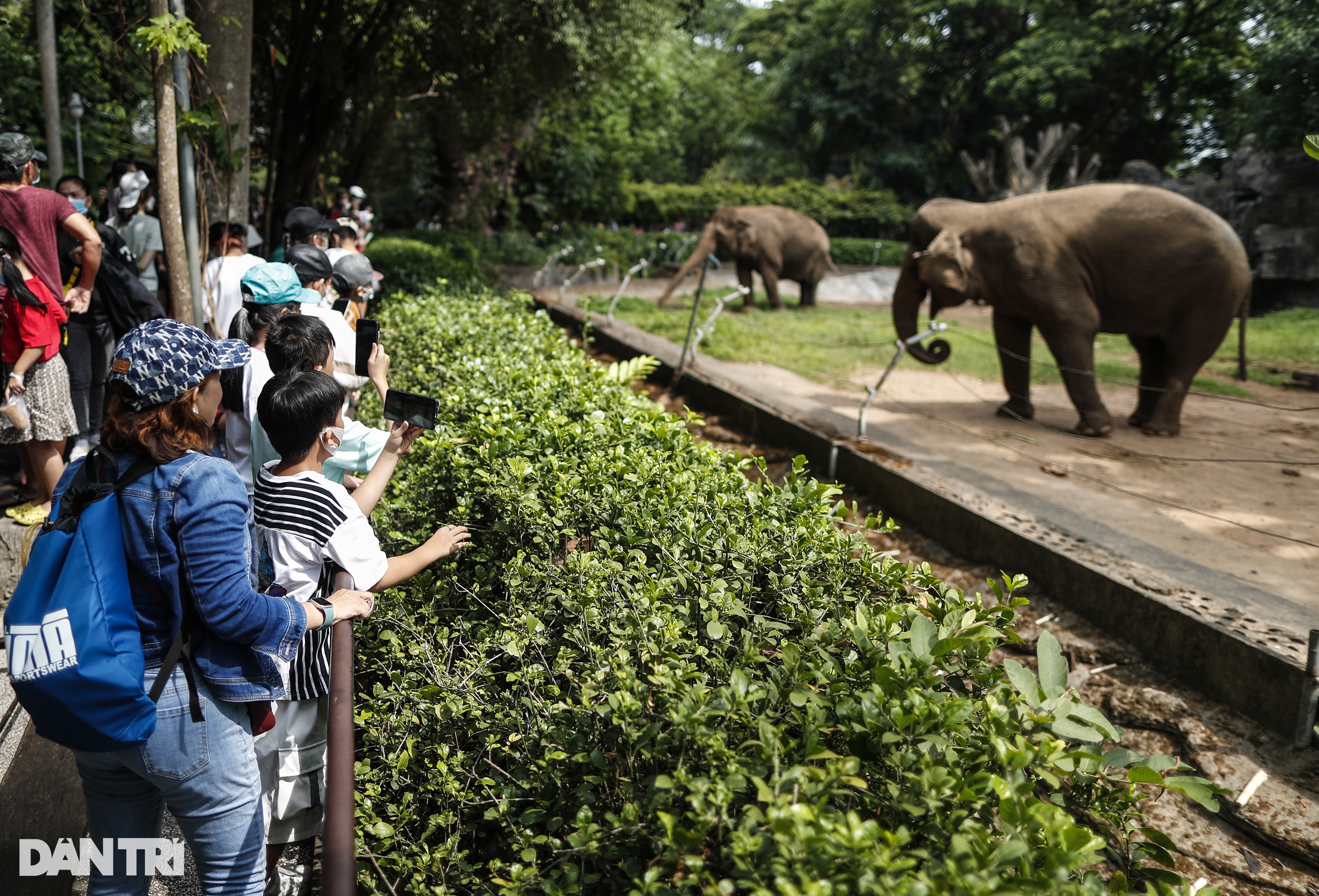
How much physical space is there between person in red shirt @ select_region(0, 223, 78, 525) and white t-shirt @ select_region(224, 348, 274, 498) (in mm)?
1650

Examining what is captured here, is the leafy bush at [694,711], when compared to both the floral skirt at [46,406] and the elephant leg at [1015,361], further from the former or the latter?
the elephant leg at [1015,361]

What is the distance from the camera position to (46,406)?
448 cm

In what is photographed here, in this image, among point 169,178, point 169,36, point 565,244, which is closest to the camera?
point 169,36

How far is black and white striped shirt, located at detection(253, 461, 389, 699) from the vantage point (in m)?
2.39

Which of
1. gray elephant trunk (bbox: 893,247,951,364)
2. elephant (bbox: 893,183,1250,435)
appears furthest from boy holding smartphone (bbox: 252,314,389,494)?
elephant (bbox: 893,183,1250,435)

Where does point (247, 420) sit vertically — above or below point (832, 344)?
above

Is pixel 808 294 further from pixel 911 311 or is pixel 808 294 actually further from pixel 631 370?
pixel 631 370

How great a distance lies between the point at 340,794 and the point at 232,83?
6.93 m

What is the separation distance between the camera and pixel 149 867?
7.13ft

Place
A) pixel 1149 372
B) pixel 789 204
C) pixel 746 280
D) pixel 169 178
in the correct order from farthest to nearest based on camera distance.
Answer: pixel 789 204 → pixel 746 280 → pixel 1149 372 → pixel 169 178

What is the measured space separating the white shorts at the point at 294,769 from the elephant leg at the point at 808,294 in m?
18.5

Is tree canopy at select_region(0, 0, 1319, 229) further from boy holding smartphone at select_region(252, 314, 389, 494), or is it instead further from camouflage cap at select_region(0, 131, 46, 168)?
boy holding smartphone at select_region(252, 314, 389, 494)

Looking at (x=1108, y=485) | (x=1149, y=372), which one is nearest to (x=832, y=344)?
(x=1149, y=372)

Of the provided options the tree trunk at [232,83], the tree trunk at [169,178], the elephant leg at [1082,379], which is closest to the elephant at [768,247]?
the elephant leg at [1082,379]
